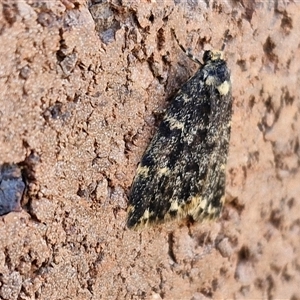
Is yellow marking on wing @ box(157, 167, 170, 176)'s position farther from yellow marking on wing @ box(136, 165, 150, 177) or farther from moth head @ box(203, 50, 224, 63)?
moth head @ box(203, 50, 224, 63)

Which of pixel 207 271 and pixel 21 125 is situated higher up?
pixel 21 125

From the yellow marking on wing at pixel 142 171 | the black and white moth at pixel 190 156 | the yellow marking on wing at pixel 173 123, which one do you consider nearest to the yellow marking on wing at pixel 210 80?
the black and white moth at pixel 190 156

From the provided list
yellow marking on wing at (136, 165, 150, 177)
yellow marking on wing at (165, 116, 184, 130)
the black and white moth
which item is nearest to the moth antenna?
the black and white moth

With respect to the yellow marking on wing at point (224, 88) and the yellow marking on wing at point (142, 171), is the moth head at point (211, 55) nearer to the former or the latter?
the yellow marking on wing at point (224, 88)

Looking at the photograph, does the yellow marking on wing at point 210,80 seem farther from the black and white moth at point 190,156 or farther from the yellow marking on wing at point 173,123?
the yellow marking on wing at point 173,123

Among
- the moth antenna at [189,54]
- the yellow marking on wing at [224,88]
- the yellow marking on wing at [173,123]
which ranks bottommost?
the yellow marking on wing at [173,123]

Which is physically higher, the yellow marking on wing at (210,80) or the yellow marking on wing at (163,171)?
the yellow marking on wing at (210,80)

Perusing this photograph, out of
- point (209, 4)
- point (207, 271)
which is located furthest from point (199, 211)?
point (209, 4)

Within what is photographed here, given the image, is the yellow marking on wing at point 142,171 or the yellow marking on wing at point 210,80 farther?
the yellow marking on wing at point 210,80

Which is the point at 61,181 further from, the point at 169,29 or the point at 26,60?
the point at 169,29
